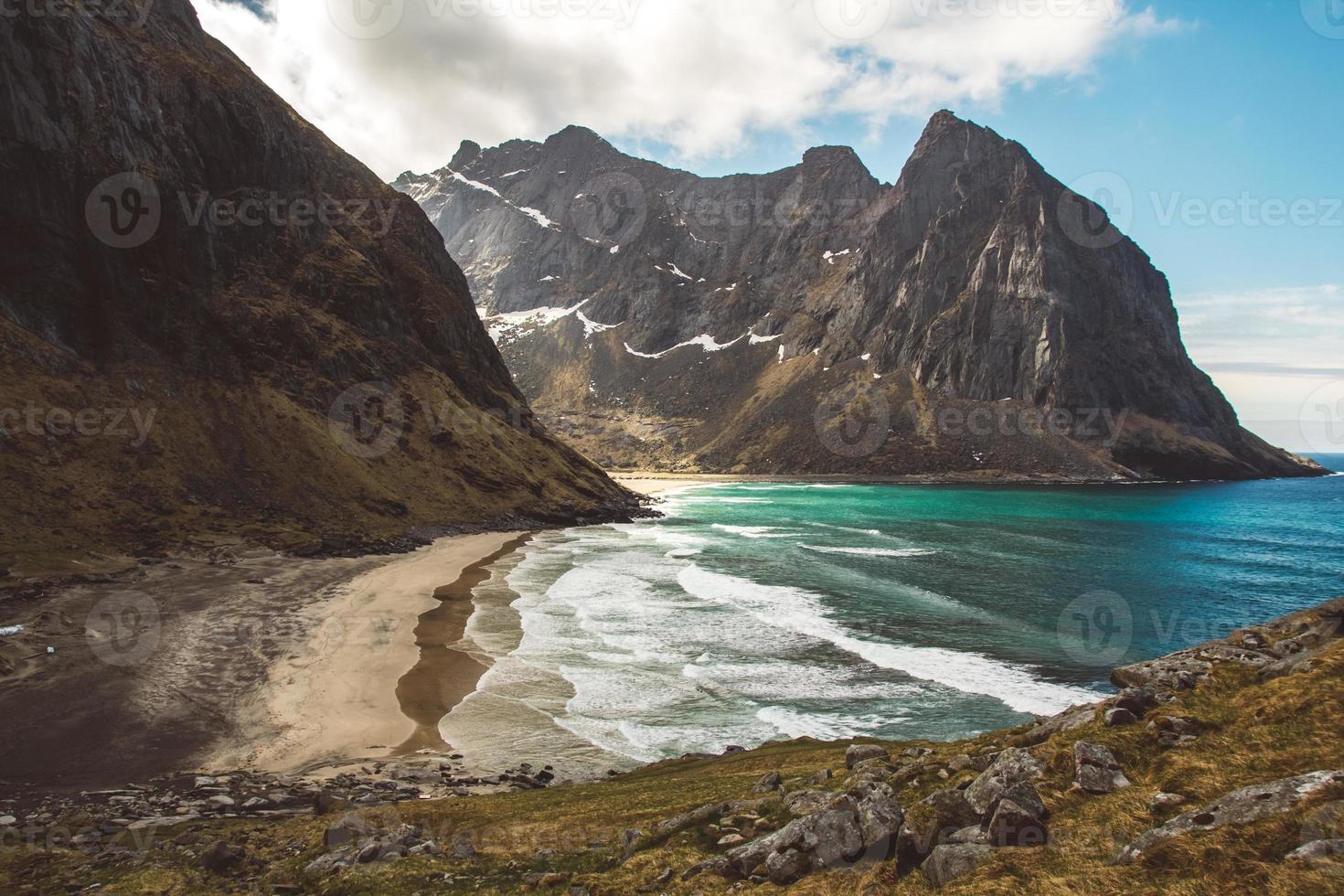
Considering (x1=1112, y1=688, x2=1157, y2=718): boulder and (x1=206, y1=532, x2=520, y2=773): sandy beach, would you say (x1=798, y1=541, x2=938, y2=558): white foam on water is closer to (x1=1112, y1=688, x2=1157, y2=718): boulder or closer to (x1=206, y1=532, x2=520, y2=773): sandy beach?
(x1=206, y1=532, x2=520, y2=773): sandy beach

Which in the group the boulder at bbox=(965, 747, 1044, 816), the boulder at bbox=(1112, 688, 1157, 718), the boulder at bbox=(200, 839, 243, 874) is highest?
the boulder at bbox=(1112, 688, 1157, 718)

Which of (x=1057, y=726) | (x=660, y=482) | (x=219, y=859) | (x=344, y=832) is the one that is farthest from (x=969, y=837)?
(x=660, y=482)

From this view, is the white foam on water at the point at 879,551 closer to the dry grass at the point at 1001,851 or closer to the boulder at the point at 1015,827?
the dry grass at the point at 1001,851

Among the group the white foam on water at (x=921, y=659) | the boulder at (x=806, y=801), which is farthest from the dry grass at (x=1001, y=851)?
the white foam on water at (x=921, y=659)

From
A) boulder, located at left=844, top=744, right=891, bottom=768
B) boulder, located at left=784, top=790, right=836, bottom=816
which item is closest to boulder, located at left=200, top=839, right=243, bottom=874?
boulder, located at left=784, top=790, right=836, bottom=816

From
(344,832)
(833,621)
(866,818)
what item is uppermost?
(866,818)

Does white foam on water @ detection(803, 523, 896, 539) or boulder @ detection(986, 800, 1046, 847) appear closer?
boulder @ detection(986, 800, 1046, 847)

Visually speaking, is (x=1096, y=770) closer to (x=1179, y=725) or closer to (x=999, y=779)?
(x=999, y=779)
